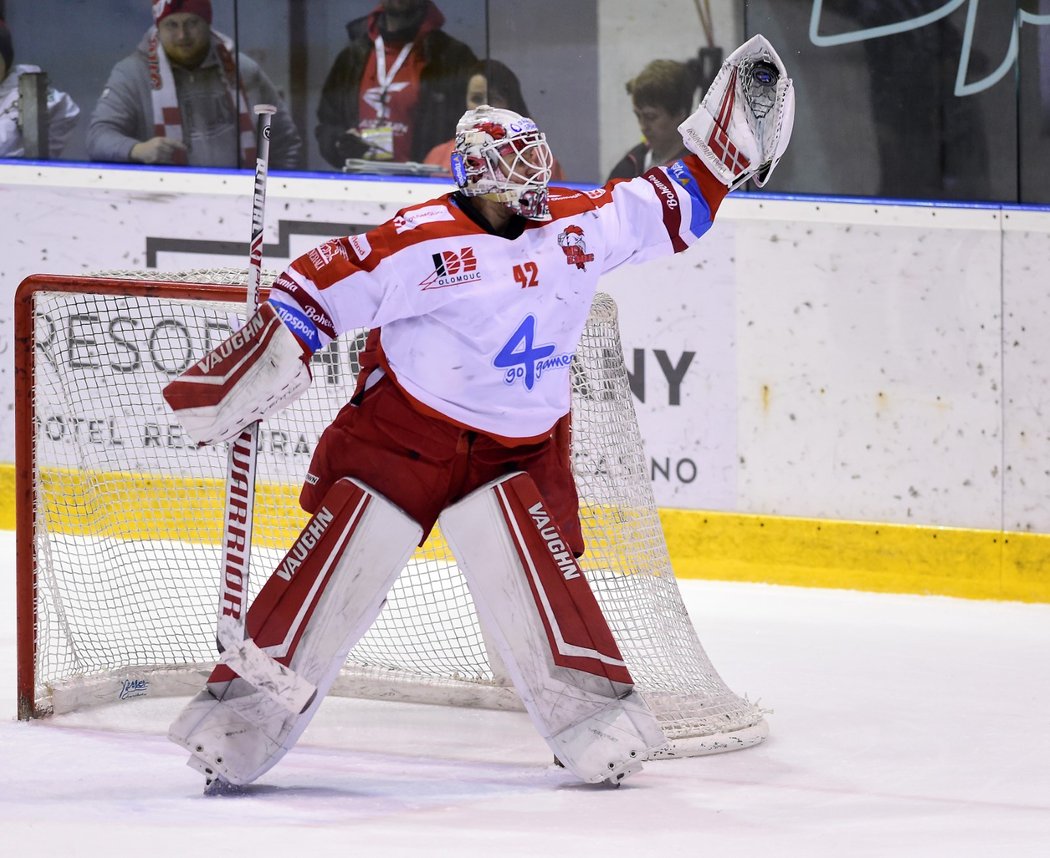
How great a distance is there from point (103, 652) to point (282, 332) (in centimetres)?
118

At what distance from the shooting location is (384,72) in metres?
5.27

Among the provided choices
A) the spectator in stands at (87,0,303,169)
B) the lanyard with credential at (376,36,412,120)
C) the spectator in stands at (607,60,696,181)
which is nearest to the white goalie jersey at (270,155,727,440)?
the spectator in stands at (607,60,696,181)

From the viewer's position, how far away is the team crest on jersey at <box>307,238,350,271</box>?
2910 mm

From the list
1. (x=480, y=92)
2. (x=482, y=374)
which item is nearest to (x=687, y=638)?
(x=482, y=374)

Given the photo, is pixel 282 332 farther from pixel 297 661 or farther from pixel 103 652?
pixel 103 652

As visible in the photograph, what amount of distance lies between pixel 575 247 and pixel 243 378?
599 mm

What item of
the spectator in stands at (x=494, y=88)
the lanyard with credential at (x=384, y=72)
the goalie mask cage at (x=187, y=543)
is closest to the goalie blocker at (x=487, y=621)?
the goalie mask cage at (x=187, y=543)

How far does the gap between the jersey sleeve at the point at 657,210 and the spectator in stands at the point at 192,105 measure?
230cm

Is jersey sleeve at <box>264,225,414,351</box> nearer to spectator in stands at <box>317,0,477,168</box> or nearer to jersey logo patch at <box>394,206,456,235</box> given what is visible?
jersey logo patch at <box>394,206,456,235</box>

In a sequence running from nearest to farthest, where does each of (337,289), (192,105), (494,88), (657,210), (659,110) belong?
(337,289) → (657,210) → (659,110) → (494,88) → (192,105)

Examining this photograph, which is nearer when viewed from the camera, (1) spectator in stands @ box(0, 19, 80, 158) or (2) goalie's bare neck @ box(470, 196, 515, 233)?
(2) goalie's bare neck @ box(470, 196, 515, 233)

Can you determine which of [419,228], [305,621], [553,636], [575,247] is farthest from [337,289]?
[553,636]

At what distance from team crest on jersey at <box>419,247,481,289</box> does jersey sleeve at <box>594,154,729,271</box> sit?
0.99 feet

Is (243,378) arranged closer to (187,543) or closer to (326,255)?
(326,255)
